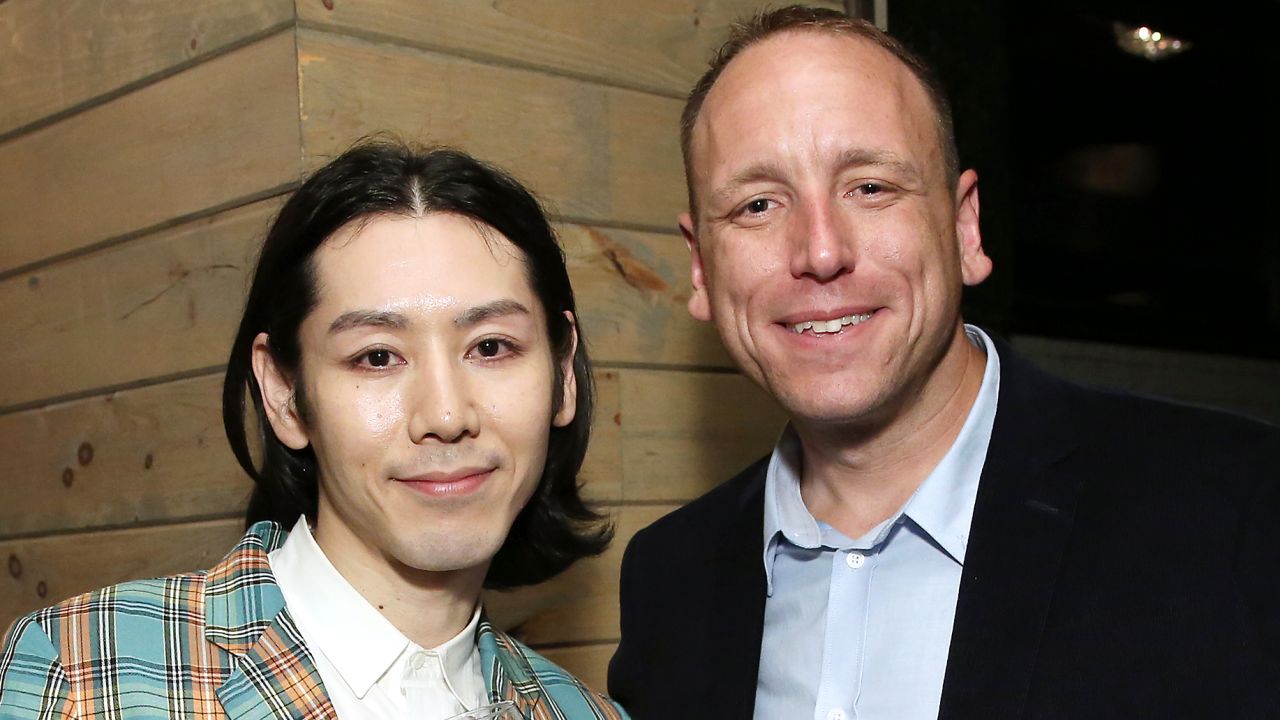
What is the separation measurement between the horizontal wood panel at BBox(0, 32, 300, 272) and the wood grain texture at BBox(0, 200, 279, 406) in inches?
1.7

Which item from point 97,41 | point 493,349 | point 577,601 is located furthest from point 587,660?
point 97,41

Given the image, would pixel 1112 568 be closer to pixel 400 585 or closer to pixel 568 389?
pixel 568 389

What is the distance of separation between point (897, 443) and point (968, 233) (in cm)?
34

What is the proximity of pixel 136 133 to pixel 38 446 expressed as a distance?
2.13 feet

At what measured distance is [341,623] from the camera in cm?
187

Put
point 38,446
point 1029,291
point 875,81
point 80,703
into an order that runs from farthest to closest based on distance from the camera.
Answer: point 1029,291 → point 38,446 → point 875,81 → point 80,703

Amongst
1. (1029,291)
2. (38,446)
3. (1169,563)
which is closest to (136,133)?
(38,446)

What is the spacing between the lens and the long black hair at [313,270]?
189 cm

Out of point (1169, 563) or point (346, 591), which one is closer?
point (1169, 563)

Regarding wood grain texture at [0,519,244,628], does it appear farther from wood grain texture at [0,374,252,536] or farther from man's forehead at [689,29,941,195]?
man's forehead at [689,29,941,195]

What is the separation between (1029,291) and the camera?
10.9 feet

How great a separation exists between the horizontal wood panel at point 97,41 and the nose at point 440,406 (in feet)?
2.19

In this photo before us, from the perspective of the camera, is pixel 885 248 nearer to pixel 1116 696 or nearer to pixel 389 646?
pixel 1116 696

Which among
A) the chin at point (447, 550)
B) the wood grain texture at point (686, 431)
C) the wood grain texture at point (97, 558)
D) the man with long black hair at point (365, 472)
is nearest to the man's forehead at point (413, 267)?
the man with long black hair at point (365, 472)
